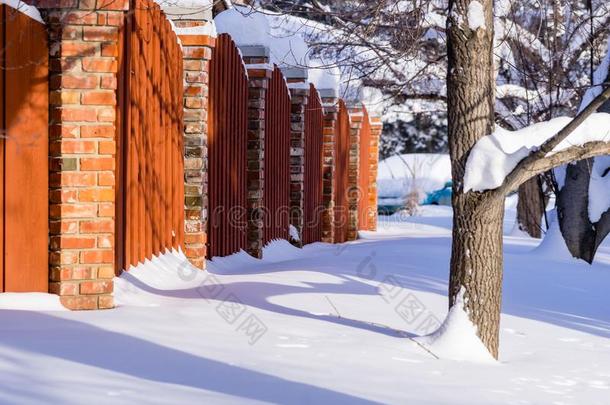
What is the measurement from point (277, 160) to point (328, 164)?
377cm

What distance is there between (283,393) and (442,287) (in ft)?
14.4

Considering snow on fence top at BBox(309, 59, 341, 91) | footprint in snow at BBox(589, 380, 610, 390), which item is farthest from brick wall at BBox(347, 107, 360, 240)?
footprint in snow at BBox(589, 380, 610, 390)

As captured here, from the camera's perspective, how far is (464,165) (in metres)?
5.60

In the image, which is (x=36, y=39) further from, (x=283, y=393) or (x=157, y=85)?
(x=283, y=393)

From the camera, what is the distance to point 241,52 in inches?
430

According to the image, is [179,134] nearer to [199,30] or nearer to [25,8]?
[199,30]

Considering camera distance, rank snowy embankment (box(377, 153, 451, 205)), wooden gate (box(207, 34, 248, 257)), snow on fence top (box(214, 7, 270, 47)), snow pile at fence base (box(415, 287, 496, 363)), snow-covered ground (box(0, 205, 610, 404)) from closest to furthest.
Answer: snow-covered ground (box(0, 205, 610, 404)), snow pile at fence base (box(415, 287, 496, 363)), wooden gate (box(207, 34, 248, 257)), snow on fence top (box(214, 7, 270, 47)), snowy embankment (box(377, 153, 451, 205))

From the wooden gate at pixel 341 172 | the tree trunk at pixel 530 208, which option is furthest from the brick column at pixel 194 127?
the tree trunk at pixel 530 208

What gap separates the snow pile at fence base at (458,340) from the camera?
17.6ft

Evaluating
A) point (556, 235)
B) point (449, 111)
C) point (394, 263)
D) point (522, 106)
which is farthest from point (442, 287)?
point (522, 106)

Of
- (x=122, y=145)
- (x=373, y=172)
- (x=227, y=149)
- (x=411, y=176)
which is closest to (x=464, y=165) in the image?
(x=122, y=145)

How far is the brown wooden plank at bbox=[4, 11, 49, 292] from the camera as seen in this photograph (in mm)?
5375

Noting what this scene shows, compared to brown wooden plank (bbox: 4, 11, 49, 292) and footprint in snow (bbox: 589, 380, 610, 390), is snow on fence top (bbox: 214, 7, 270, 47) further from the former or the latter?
footprint in snow (bbox: 589, 380, 610, 390)

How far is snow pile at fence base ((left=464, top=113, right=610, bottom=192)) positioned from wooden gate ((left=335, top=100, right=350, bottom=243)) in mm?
11426
